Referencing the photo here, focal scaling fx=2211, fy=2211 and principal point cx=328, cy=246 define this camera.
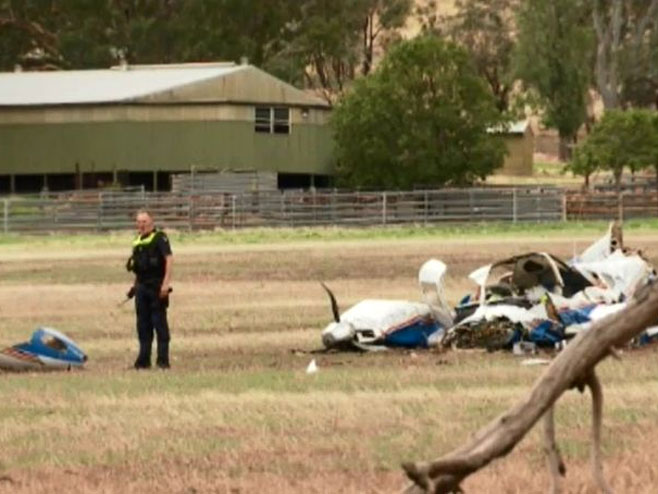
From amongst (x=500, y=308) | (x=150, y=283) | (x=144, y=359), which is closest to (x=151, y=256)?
(x=150, y=283)

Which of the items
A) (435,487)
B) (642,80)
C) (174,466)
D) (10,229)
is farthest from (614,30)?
(435,487)

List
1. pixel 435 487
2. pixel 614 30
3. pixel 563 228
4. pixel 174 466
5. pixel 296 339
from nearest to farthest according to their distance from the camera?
pixel 435 487, pixel 174 466, pixel 296 339, pixel 563 228, pixel 614 30

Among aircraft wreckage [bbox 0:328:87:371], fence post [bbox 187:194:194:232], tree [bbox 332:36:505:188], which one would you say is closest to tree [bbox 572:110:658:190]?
tree [bbox 332:36:505:188]

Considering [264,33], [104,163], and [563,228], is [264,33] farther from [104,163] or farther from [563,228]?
[563,228]

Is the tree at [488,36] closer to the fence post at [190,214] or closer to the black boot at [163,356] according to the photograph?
the fence post at [190,214]

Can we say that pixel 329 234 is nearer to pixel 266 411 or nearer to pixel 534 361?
pixel 534 361

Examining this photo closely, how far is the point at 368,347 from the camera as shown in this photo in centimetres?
2558

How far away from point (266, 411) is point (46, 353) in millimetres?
6270

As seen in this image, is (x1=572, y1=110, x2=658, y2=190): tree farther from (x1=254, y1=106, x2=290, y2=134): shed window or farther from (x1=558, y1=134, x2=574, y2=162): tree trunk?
(x1=558, y1=134, x2=574, y2=162): tree trunk

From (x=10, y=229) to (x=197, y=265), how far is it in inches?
911

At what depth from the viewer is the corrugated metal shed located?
274ft

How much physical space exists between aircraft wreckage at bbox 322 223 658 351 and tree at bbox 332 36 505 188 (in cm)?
5563

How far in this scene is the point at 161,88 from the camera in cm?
8375

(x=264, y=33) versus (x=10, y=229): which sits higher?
(x=264, y=33)
